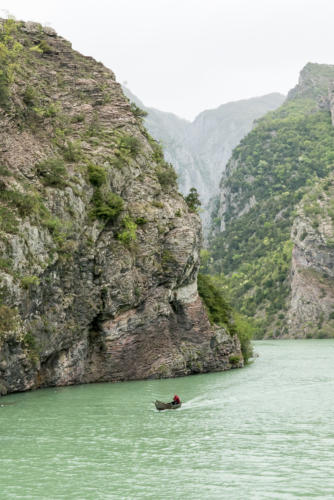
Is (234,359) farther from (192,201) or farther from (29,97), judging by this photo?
(29,97)

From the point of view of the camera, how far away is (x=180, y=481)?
2009 cm

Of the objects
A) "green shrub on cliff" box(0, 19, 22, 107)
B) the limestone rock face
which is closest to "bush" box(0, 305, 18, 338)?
"green shrub on cliff" box(0, 19, 22, 107)

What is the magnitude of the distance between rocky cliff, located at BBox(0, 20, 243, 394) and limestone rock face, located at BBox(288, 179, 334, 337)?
68874 millimetres

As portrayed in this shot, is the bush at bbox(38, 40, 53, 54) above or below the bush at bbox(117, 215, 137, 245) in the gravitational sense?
above

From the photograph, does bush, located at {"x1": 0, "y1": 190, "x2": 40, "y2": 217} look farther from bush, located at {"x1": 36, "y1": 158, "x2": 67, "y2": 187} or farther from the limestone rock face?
the limestone rock face

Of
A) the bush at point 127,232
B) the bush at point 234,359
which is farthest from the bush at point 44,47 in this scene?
the bush at point 234,359

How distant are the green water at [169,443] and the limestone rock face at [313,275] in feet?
269

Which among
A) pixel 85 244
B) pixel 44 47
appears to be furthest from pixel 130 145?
pixel 44 47

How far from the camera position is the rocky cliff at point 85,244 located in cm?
4050

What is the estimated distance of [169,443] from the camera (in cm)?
2584

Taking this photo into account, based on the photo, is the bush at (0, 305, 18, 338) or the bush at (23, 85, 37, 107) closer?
the bush at (0, 305, 18, 338)

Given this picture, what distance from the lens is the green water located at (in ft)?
63.8

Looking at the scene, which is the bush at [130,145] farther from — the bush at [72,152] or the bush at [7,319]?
the bush at [7,319]

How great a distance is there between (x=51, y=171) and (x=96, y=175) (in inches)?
173
